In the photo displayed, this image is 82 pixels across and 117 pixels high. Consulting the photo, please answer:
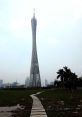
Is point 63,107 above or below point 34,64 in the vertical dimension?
below

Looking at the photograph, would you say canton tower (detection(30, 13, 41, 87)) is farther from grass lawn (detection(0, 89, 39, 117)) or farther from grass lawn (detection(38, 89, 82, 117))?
grass lawn (detection(38, 89, 82, 117))

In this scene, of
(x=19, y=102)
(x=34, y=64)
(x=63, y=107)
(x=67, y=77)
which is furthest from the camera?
(x=34, y=64)

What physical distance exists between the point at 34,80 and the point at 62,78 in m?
56.2

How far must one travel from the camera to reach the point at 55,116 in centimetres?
2077

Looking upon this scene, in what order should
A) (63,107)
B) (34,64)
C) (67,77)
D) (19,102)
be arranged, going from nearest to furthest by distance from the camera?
1. (63,107)
2. (19,102)
3. (67,77)
4. (34,64)

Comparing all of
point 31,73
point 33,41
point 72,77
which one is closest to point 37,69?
point 31,73

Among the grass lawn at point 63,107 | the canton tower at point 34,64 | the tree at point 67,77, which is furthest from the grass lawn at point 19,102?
the canton tower at point 34,64

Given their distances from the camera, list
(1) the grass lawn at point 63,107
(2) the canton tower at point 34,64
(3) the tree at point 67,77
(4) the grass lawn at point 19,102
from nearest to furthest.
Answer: (1) the grass lawn at point 63,107 → (4) the grass lawn at point 19,102 → (3) the tree at point 67,77 → (2) the canton tower at point 34,64

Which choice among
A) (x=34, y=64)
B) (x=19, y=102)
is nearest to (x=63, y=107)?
(x=19, y=102)

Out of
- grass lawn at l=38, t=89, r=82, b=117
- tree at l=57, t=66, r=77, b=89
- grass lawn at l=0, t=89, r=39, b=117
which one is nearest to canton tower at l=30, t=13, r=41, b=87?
tree at l=57, t=66, r=77, b=89

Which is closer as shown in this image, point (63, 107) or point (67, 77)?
point (63, 107)

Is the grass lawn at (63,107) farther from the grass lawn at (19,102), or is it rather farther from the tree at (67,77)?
the tree at (67,77)

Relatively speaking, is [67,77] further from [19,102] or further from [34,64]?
[19,102]

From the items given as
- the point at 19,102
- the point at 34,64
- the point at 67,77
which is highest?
the point at 34,64
